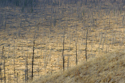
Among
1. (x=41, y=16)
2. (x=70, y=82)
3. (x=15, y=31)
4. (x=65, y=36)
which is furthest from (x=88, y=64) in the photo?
(x=41, y=16)

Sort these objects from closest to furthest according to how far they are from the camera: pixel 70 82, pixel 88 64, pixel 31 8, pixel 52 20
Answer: pixel 70 82, pixel 88 64, pixel 52 20, pixel 31 8

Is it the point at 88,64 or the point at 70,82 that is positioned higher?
→ the point at 88,64

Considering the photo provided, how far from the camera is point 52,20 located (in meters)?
15.2

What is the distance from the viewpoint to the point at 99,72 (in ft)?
17.1

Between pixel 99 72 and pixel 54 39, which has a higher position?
pixel 54 39

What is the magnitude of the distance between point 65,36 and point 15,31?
409 cm

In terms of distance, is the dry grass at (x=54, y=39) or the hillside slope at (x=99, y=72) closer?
the hillside slope at (x=99, y=72)

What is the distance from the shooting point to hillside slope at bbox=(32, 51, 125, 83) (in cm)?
481

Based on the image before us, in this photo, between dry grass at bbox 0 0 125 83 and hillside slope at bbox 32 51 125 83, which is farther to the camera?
dry grass at bbox 0 0 125 83

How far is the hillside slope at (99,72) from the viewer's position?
15.8ft

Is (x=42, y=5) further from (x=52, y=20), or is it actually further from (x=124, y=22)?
(x=124, y=22)

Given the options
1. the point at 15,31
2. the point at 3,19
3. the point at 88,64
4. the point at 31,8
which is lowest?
the point at 88,64

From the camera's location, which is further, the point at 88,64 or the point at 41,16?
the point at 41,16

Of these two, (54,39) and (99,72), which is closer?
(99,72)
